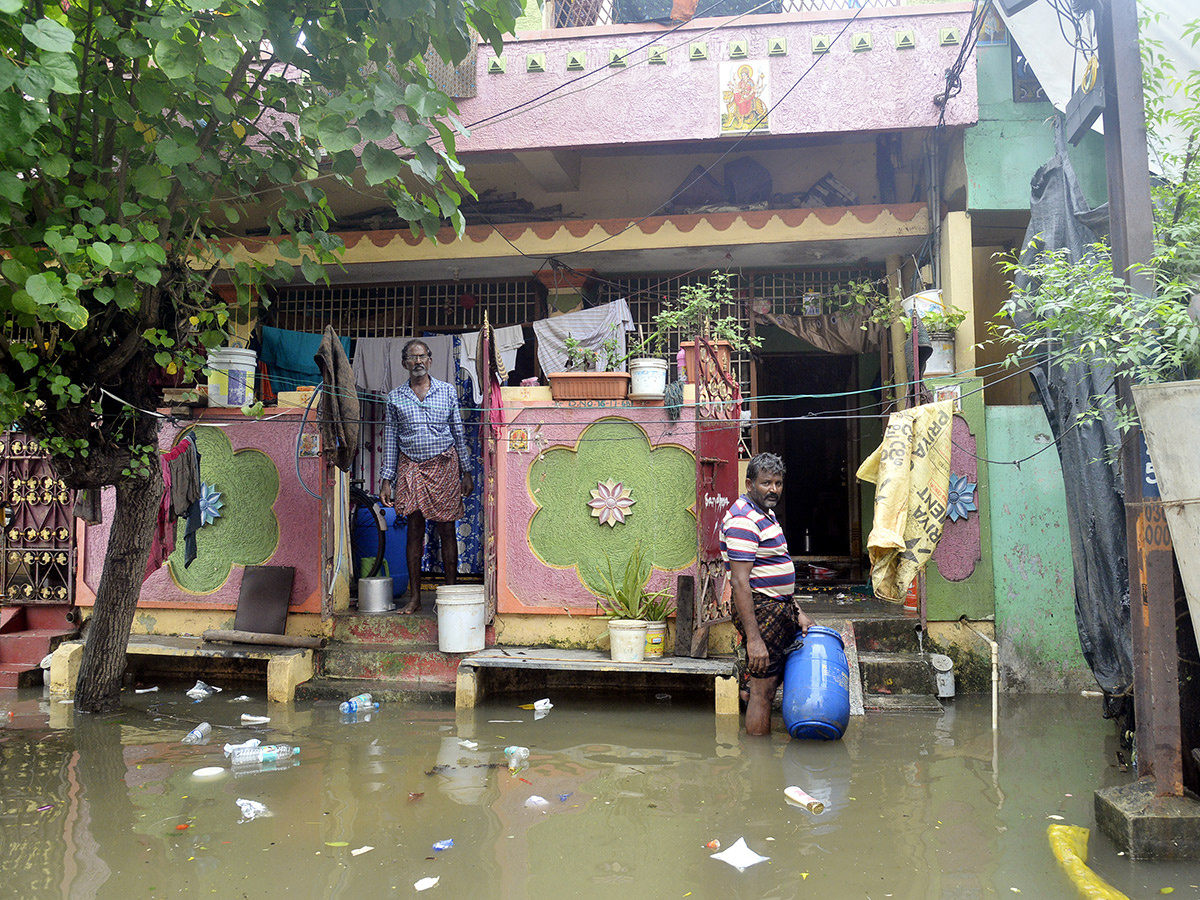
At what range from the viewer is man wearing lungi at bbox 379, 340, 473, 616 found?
24.1ft

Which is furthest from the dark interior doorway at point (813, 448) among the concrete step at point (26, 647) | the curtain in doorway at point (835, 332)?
the concrete step at point (26, 647)

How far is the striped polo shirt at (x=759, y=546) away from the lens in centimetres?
548

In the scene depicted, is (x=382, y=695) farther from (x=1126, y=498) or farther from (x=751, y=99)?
(x=751, y=99)

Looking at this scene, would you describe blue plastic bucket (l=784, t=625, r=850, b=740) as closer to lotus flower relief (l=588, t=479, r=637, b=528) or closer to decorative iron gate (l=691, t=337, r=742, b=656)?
decorative iron gate (l=691, t=337, r=742, b=656)

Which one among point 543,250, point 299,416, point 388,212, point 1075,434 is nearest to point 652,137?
point 543,250

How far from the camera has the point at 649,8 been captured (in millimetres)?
8898

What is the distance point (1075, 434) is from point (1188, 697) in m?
1.80

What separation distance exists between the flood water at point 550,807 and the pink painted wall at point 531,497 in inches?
41.9

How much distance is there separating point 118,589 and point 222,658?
173 cm

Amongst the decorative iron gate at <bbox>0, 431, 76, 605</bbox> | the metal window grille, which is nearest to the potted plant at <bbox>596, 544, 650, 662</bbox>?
the metal window grille

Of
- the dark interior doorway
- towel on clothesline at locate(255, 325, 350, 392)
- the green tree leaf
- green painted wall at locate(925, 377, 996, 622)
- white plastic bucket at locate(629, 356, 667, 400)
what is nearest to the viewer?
the green tree leaf

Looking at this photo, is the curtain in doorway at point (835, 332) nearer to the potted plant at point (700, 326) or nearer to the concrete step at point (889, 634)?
the potted plant at point (700, 326)

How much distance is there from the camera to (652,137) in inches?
328

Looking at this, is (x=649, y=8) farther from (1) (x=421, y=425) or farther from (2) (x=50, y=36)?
(2) (x=50, y=36)
